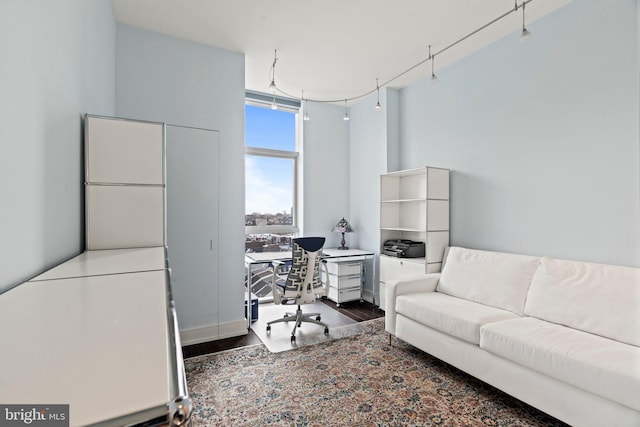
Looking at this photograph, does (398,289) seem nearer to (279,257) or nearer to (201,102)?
(279,257)

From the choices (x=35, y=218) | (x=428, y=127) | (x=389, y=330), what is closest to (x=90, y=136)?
(x=35, y=218)

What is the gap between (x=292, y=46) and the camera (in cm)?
309

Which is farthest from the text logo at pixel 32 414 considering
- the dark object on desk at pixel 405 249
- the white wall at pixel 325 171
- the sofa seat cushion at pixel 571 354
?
the white wall at pixel 325 171

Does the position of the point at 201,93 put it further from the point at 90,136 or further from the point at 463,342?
the point at 463,342

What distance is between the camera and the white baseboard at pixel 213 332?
117 inches

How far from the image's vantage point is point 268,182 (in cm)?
447

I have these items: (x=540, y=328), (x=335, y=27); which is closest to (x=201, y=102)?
(x=335, y=27)

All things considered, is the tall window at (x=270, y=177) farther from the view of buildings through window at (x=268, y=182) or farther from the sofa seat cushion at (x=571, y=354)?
the sofa seat cushion at (x=571, y=354)

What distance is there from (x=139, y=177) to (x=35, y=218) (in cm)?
85

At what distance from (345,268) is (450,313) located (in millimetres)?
1929

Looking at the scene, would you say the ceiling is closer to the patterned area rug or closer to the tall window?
the tall window

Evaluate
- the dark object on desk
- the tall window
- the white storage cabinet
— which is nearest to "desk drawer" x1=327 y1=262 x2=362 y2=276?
the white storage cabinet

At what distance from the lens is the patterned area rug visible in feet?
6.21

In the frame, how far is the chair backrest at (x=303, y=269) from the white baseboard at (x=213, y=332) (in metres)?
0.61
